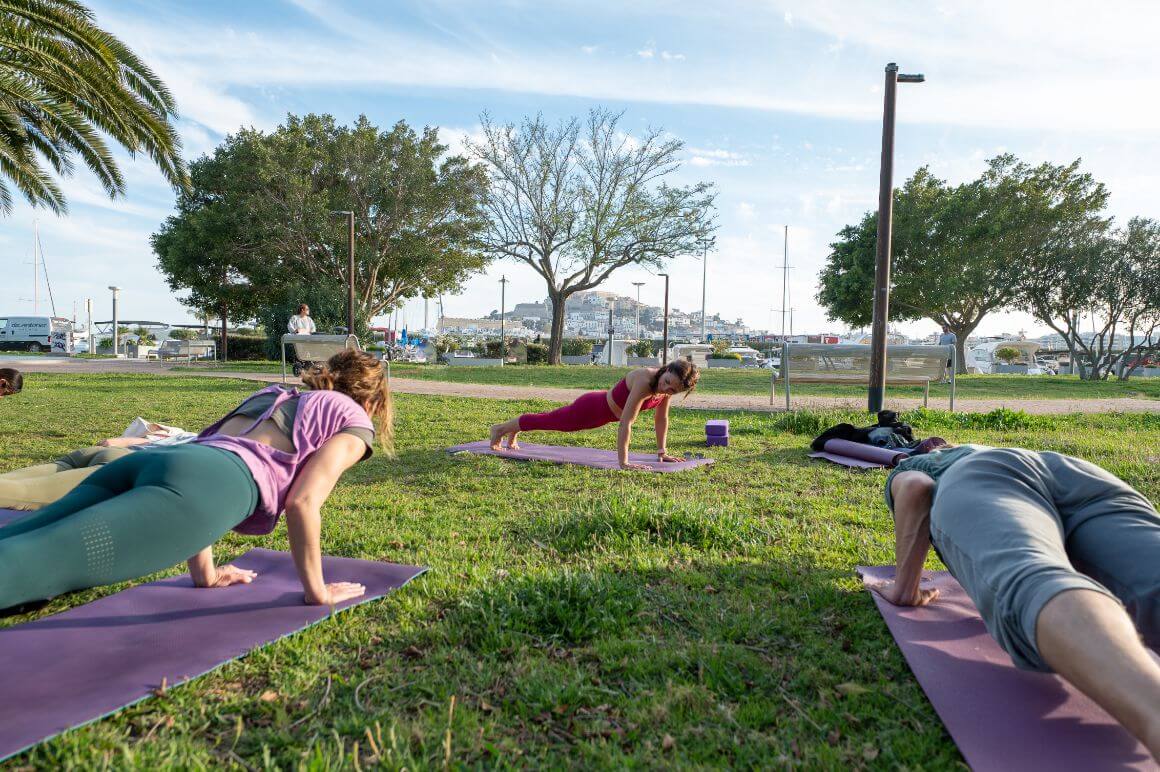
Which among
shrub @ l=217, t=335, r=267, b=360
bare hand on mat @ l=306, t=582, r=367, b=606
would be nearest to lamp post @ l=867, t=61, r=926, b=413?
bare hand on mat @ l=306, t=582, r=367, b=606

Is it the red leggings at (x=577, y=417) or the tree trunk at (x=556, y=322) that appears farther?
the tree trunk at (x=556, y=322)

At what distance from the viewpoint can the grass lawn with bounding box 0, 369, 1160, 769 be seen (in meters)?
2.00

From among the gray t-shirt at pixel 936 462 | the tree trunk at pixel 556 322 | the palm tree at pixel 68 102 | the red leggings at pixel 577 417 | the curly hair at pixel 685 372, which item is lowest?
the red leggings at pixel 577 417

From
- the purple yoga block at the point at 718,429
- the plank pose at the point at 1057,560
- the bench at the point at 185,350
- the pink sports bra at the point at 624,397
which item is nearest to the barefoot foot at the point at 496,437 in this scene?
the pink sports bra at the point at 624,397

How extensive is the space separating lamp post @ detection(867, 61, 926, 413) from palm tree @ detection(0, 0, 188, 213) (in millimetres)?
10579

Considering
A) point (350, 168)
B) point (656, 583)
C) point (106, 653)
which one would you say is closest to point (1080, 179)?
point (350, 168)

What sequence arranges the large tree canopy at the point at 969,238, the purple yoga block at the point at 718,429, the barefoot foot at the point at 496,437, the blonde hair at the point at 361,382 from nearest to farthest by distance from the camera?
the blonde hair at the point at 361,382 < the barefoot foot at the point at 496,437 < the purple yoga block at the point at 718,429 < the large tree canopy at the point at 969,238

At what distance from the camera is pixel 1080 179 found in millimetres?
28266

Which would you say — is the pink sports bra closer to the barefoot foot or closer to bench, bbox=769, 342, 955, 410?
the barefoot foot

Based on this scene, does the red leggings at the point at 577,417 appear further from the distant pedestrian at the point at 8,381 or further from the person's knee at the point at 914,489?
the person's knee at the point at 914,489

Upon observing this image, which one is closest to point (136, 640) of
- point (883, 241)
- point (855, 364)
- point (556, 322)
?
point (855, 364)

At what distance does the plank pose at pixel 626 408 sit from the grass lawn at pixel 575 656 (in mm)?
1188

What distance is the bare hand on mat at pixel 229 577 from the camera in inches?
125

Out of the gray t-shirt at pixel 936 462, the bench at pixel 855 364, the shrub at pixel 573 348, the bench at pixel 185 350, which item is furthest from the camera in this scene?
the shrub at pixel 573 348
